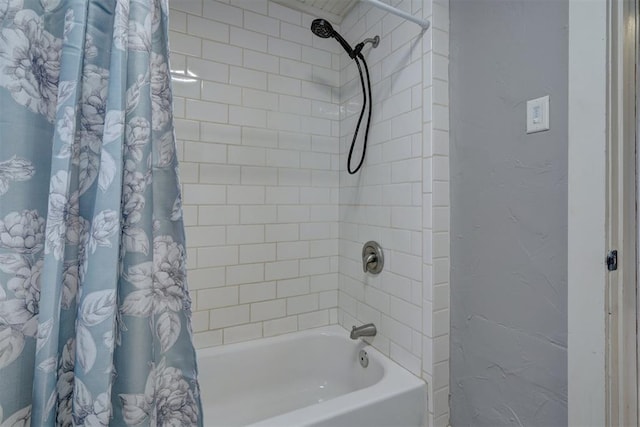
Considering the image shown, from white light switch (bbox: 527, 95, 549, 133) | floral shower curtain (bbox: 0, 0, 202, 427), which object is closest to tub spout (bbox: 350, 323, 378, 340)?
floral shower curtain (bbox: 0, 0, 202, 427)

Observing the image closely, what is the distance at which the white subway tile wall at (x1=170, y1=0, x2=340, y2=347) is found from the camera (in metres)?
1.54

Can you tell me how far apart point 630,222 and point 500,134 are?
44 centimetres

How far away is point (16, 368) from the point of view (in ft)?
1.98

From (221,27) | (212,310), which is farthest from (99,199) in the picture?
(221,27)

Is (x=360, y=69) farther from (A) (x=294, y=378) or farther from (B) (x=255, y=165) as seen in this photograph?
(A) (x=294, y=378)

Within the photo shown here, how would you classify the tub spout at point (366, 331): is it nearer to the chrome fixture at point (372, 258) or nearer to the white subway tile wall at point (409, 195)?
the white subway tile wall at point (409, 195)

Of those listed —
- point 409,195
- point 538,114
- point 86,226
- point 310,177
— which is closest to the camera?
point 86,226

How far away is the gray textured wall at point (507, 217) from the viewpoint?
915mm

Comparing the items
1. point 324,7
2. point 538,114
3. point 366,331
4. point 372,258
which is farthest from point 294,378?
point 324,7

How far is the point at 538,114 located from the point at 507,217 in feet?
1.12

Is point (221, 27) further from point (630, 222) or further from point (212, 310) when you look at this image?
point (630, 222)

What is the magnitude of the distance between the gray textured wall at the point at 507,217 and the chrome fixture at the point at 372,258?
1.20 feet

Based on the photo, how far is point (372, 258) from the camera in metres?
1.54

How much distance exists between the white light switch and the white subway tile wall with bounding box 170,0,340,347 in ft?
3.60
